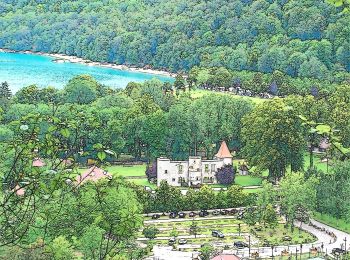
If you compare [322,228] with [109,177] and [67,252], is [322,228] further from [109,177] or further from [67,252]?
[109,177]

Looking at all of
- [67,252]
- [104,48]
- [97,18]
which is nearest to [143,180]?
[67,252]

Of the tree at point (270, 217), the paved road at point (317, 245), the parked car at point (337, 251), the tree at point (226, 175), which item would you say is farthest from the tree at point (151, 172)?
the parked car at point (337, 251)

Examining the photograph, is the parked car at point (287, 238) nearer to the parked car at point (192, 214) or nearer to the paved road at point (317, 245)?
the paved road at point (317, 245)

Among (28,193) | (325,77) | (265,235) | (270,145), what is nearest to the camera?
(28,193)

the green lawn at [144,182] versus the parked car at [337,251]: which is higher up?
the green lawn at [144,182]

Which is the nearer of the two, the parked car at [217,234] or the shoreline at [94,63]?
the parked car at [217,234]

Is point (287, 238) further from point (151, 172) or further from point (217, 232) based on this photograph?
point (151, 172)

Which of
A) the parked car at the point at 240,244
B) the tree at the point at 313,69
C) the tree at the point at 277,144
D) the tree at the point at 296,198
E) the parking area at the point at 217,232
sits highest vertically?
the tree at the point at 313,69
